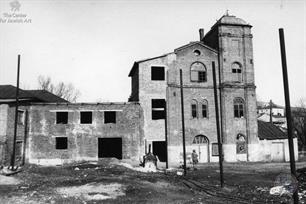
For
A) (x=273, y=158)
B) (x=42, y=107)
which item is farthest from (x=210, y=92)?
(x=42, y=107)

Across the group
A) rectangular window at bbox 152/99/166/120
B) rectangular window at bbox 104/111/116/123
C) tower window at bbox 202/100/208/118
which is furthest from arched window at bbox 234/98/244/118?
rectangular window at bbox 104/111/116/123

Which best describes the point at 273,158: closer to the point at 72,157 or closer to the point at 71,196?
the point at 72,157

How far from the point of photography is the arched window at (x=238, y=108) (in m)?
29.3

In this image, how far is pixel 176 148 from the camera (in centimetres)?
2761

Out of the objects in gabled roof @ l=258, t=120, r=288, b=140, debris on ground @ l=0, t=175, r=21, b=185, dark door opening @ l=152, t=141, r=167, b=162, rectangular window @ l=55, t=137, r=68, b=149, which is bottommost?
debris on ground @ l=0, t=175, r=21, b=185

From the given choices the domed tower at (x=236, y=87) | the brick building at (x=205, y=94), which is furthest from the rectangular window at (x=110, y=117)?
the domed tower at (x=236, y=87)

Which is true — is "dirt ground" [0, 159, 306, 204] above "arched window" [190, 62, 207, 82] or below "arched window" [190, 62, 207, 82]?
below

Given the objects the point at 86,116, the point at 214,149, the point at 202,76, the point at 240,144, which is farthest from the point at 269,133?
the point at 86,116

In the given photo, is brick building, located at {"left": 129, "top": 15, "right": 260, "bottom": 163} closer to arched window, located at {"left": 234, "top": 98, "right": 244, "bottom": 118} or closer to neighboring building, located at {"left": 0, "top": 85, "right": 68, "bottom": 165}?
arched window, located at {"left": 234, "top": 98, "right": 244, "bottom": 118}

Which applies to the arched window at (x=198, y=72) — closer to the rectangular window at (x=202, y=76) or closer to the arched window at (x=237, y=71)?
the rectangular window at (x=202, y=76)

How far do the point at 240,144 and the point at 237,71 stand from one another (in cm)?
718

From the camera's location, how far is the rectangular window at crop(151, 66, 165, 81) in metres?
28.8

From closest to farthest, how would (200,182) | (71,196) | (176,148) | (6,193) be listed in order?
(71,196) → (6,193) → (200,182) → (176,148)

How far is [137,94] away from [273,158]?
48.4 feet
